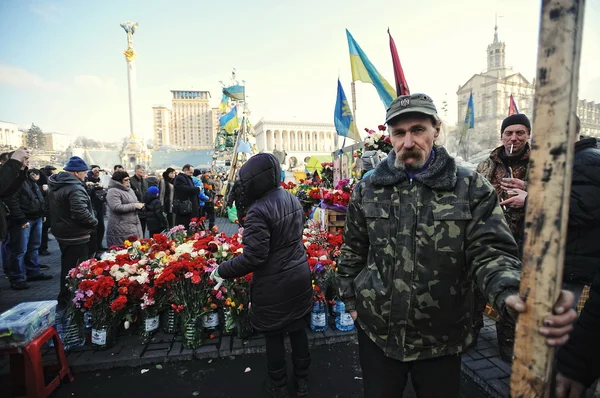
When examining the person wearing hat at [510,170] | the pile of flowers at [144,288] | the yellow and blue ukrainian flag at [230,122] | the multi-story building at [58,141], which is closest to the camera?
the person wearing hat at [510,170]

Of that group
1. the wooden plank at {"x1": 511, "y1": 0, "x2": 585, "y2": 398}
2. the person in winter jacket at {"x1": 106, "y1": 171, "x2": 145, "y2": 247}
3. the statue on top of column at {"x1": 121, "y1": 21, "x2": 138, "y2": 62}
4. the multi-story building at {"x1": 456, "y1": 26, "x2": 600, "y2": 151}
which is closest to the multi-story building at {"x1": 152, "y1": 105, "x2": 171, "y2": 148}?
the statue on top of column at {"x1": 121, "y1": 21, "x2": 138, "y2": 62}

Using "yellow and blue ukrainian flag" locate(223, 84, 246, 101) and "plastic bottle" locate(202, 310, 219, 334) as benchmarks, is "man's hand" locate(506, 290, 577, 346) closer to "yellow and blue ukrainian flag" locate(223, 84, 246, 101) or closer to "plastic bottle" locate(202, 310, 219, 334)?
"plastic bottle" locate(202, 310, 219, 334)

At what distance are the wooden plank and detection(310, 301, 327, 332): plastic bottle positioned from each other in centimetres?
276

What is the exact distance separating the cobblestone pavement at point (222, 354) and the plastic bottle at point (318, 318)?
7 centimetres

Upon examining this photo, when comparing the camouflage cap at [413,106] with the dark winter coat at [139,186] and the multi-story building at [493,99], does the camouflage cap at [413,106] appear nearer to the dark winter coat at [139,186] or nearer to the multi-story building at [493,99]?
the dark winter coat at [139,186]

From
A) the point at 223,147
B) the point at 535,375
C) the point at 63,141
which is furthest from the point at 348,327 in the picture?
the point at 63,141

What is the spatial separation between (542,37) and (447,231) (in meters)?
0.85

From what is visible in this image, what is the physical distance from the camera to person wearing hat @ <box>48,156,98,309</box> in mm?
4211

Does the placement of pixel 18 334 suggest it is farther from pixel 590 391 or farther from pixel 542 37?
pixel 590 391

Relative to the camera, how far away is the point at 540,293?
33.4 inches

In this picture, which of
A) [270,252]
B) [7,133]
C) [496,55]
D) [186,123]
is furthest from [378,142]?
[186,123]

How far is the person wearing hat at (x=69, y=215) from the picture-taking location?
166 inches

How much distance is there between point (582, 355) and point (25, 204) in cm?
707

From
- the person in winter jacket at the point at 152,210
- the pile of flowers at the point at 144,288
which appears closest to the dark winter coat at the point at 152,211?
the person in winter jacket at the point at 152,210
